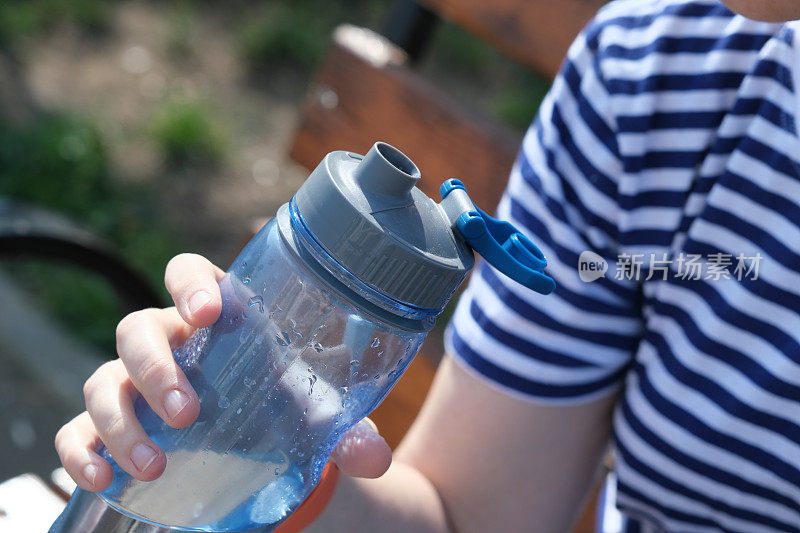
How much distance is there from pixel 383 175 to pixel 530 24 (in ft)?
2.67

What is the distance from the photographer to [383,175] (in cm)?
65

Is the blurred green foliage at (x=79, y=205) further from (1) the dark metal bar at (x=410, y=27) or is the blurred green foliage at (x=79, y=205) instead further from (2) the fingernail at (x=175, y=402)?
(2) the fingernail at (x=175, y=402)

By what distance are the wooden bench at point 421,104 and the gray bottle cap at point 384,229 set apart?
2.44 feet

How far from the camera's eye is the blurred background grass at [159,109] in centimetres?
283

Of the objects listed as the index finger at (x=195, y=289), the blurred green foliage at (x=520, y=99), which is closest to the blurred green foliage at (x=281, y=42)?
the blurred green foliage at (x=520, y=99)

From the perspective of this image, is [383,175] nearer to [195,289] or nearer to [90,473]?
[195,289]

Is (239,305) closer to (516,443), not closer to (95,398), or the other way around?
(95,398)

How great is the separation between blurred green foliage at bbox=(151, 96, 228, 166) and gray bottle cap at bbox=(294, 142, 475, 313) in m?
2.60

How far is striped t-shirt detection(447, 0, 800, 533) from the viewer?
95cm

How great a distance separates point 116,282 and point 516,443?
3.06ft

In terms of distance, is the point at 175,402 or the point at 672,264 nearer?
the point at 175,402

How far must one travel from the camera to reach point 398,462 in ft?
3.57

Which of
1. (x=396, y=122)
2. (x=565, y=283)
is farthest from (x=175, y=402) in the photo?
(x=396, y=122)

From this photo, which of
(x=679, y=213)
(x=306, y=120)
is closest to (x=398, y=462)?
(x=679, y=213)
